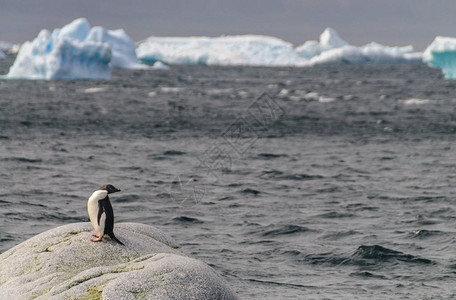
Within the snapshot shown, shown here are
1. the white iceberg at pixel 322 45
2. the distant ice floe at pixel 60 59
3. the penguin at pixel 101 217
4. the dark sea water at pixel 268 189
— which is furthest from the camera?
the white iceberg at pixel 322 45

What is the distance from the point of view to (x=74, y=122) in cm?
2344

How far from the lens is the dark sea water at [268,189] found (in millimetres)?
7852

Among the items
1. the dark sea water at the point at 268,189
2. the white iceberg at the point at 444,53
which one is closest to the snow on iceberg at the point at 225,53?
the white iceberg at the point at 444,53

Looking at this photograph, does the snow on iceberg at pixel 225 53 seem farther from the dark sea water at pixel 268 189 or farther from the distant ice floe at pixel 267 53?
the dark sea water at pixel 268 189

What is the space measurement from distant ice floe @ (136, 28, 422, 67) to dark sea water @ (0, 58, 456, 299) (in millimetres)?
85871

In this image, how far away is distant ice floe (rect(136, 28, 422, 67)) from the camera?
111 m

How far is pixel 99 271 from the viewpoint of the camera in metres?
4.72

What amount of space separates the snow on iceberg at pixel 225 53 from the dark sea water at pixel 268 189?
87768 millimetres

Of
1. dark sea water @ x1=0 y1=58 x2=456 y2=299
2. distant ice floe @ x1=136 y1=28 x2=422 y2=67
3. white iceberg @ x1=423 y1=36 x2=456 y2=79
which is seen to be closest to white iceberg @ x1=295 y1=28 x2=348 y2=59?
distant ice floe @ x1=136 y1=28 x2=422 y2=67

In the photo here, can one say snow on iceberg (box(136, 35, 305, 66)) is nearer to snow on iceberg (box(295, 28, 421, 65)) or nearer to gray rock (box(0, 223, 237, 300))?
snow on iceberg (box(295, 28, 421, 65))

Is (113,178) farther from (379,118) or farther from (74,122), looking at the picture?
(379,118)

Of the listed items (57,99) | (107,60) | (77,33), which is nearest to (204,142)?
(57,99)

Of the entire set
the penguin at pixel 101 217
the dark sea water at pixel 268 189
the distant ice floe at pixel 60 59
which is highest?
the distant ice floe at pixel 60 59

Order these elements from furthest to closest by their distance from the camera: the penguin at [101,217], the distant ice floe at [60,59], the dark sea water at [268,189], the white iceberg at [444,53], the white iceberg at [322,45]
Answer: the white iceberg at [322,45]
the white iceberg at [444,53]
the distant ice floe at [60,59]
the dark sea water at [268,189]
the penguin at [101,217]
